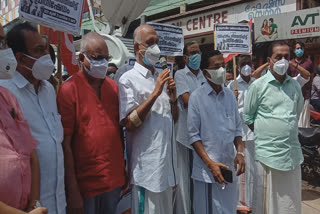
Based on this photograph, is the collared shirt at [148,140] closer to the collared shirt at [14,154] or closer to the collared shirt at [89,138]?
the collared shirt at [89,138]

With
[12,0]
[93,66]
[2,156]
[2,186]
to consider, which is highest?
[12,0]

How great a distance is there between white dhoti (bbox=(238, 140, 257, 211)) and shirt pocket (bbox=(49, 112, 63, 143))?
9.22ft

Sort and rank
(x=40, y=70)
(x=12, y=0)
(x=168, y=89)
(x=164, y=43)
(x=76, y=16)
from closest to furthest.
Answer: (x=40, y=70)
(x=168, y=89)
(x=76, y=16)
(x=12, y=0)
(x=164, y=43)

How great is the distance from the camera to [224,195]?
8.54 feet

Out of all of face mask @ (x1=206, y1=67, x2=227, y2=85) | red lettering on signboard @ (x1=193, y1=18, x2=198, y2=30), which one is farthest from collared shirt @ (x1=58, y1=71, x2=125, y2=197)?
red lettering on signboard @ (x1=193, y1=18, x2=198, y2=30)

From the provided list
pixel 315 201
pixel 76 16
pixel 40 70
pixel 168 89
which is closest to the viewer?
pixel 40 70

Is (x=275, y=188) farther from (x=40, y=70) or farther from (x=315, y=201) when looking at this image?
(x=40, y=70)

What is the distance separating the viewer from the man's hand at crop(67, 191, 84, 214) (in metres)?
2.05

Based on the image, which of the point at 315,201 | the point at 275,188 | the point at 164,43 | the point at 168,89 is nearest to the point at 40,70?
the point at 168,89

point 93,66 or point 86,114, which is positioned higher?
point 93,66

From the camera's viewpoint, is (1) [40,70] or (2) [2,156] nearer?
(2) [2,156]

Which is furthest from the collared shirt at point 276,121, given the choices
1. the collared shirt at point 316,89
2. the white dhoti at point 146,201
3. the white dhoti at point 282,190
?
the collared shirt at point 316,89

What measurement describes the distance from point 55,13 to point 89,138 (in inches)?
48.4

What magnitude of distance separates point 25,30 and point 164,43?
6.56 feet
